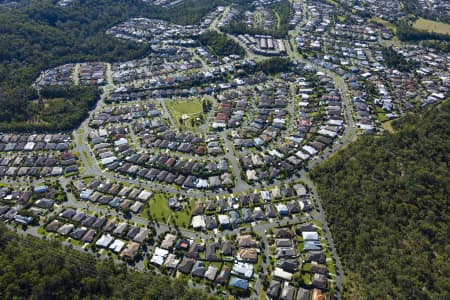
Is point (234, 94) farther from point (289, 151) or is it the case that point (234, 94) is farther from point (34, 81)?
point (34, 81)

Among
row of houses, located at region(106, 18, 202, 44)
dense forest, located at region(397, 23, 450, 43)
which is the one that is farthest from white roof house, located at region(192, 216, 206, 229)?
dense forest, located at region(397, 23, 450, 43)

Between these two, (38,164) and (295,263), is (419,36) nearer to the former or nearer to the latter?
(295,263)

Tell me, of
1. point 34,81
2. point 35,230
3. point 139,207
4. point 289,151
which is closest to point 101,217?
point 139,207

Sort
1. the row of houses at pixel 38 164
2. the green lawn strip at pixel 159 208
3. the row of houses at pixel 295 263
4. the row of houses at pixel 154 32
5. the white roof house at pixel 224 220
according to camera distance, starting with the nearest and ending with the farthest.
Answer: the row of houses at pixel 295 263 → the white roof house at pixel 224 220 → the green lawn strip at pixel 159 208 → the row of houses at pixel 38 164 → the row of houses at pixel 154 32

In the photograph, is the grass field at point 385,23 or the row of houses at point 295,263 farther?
the grass field at point 385,23

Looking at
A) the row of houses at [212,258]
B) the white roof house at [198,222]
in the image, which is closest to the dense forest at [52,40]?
the white roof house at [198,222]

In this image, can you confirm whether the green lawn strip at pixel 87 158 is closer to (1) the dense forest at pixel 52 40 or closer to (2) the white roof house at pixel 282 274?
(1) the dense forest at pixel 52 40
